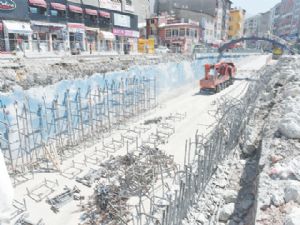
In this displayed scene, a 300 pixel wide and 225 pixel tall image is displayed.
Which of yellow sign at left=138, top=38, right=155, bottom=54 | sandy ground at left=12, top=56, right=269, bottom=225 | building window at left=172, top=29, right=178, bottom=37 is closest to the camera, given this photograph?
A: sandy ground at left=12, top=56, right=269, bottom=225

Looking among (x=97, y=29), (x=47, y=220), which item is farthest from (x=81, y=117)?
(x=97, y=29)

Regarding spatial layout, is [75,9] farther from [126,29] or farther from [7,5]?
[126,29]

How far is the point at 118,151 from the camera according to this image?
12.4 meters

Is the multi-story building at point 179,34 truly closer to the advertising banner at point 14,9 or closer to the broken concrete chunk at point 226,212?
the advertising banner at point 14,9

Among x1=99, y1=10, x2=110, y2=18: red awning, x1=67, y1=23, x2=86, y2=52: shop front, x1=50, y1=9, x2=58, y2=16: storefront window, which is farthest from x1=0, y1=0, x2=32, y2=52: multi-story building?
x1=99, y1=10, x2=110, y2=18: red awning

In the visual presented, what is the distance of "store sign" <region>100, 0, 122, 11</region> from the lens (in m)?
36.1

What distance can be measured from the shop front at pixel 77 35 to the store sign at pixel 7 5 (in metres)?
7.14

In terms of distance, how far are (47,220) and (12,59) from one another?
11.1m

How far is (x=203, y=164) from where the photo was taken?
260 inches

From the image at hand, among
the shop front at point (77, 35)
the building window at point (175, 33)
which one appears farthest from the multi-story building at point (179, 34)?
the shop front at point (77, 35)

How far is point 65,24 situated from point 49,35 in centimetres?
258

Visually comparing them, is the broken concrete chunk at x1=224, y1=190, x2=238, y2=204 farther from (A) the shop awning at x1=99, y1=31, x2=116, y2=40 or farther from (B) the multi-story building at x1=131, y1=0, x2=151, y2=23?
(B) the multi-story building at x1=131, y1=0, x2=151, y2=23

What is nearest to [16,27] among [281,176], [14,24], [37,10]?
[14,24]

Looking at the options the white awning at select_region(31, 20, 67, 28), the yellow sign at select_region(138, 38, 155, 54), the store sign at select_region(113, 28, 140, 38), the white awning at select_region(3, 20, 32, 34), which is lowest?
the yellow sign at select_region(138, 38, 155, 54)
